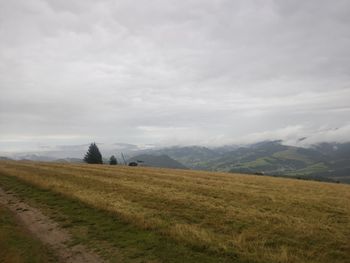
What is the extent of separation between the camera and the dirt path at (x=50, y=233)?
471 inches

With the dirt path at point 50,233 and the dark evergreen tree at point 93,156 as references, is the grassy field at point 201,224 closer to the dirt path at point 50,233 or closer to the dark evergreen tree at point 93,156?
the dirt path at point 50,233

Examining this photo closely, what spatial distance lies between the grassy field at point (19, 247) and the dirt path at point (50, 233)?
406 millimetres

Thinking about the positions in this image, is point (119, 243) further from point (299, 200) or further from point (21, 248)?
point (299, 200)

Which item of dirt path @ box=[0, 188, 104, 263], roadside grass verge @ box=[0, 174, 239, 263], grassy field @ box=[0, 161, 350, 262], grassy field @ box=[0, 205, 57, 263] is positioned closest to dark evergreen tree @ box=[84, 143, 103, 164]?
grassy field @ box=[0, 161, 350, 262]

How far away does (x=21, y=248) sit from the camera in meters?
12.7

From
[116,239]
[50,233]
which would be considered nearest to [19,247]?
[50,233]

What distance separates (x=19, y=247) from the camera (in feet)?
42.0

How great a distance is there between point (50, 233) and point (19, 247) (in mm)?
2298

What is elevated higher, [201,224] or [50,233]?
[50,233]

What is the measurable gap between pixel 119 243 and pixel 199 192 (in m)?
14.4

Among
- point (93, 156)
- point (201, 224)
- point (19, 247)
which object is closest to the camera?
point (19, 247)

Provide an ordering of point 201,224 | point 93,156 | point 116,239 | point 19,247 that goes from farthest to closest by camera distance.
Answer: point 93,156, point 201,224, point 116,239, point 19,247

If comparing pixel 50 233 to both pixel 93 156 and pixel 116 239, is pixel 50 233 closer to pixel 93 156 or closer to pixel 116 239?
pixel 116 239

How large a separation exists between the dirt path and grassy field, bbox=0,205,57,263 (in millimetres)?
406
